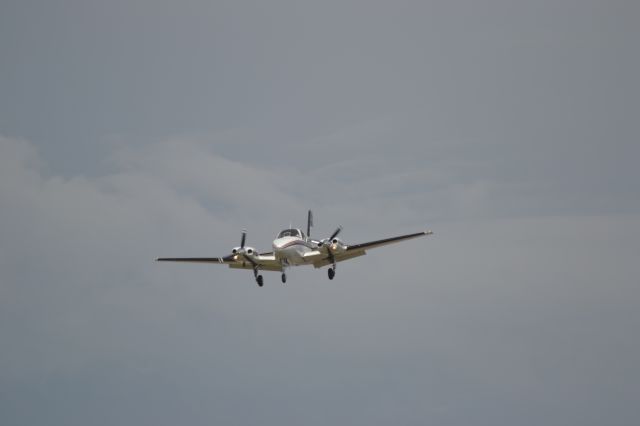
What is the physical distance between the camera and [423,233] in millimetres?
55719

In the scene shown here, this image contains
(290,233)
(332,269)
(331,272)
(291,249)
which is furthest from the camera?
(332,269)

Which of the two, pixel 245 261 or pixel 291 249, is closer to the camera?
pixel 291 249

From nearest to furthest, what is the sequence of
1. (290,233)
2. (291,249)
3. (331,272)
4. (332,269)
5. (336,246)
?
(291,249), (290,233), (336,246), (331,272), (332,269)

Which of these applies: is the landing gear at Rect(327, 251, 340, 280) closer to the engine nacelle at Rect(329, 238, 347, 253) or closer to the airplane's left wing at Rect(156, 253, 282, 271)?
the engine nacelle at Rect(329, 238, 347, 253)

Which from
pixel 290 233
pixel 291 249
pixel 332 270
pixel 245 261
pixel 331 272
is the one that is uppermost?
pixel 290 233

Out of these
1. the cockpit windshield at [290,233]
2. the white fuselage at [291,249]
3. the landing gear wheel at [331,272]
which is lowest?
the landing gear wheel at [331,272]

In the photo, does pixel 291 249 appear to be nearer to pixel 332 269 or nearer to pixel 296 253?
pixel 296 253

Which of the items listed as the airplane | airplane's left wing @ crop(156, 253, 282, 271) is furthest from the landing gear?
airplane's left wing @ crop(156, 253, 282, 271)

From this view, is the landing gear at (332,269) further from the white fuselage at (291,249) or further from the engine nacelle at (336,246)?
the white fuselage at (291,249)

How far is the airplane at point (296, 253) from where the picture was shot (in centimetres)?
5703

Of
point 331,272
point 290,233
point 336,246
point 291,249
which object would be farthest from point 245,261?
point 336,246

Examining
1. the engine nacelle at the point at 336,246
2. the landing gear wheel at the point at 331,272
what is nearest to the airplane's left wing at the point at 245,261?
the landing gear wheel at the point at 331,272

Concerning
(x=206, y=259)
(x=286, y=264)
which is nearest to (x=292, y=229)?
(x=286, y=264)

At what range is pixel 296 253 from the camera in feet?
188
